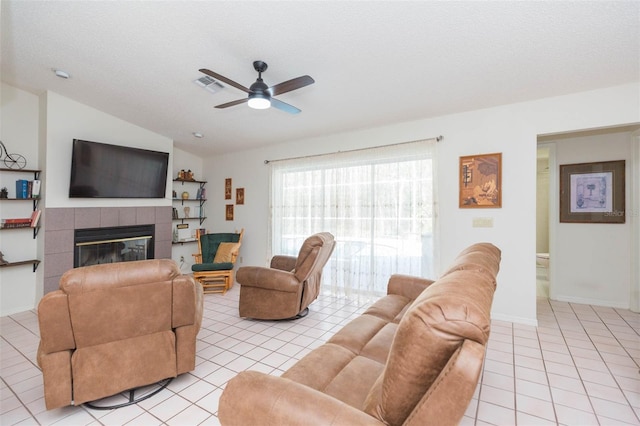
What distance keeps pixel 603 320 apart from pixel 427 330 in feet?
13.5

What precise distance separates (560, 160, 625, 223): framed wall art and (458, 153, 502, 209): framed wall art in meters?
1.65

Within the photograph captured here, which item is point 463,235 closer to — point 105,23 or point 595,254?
point 595,254

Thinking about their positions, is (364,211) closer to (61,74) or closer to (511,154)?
(511,154)

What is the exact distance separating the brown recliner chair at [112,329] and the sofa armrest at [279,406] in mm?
1047

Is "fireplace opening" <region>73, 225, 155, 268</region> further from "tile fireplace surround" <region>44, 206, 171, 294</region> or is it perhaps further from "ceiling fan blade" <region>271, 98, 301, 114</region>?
"ceiling fan blade" <region>271, 98, 301, 114</region>

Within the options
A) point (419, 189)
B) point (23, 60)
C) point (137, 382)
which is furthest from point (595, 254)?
point (23, 60)

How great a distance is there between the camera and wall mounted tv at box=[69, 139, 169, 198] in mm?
4088

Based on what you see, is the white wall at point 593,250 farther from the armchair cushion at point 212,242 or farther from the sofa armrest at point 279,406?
the armchair cushion at point 212,242

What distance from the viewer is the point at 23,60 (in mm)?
3219

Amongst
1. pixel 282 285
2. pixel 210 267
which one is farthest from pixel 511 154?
pixel 210 267

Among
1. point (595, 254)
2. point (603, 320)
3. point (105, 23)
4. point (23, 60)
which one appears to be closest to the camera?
point (105, 23)

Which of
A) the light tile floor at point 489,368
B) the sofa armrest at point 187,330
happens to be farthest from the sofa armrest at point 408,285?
the sofa armrest at point 187,330

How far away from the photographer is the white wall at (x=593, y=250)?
3910 millimetres

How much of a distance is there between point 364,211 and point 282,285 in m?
1.70
